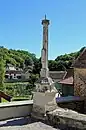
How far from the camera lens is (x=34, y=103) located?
7.39 meters

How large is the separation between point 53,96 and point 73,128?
143cm

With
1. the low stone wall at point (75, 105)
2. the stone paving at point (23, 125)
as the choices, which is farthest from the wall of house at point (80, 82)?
the stone paving at point (23, 125)

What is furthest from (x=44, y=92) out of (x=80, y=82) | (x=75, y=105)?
(x=80, y=82)

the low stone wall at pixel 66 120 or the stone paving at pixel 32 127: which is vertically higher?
the low stone wall at pixel 66 120

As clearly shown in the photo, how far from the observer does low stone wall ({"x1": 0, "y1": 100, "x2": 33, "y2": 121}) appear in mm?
7074

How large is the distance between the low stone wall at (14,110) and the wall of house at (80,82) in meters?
3.54

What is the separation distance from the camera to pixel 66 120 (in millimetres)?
6180

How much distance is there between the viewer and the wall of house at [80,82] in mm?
10417

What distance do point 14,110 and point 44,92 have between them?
1.26 metres

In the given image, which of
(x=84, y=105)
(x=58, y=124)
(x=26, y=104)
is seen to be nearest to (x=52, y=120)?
(x=58, y=124)

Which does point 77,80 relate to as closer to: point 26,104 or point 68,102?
point 68,102

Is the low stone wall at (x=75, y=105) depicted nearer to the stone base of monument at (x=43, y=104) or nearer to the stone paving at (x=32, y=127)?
the stone base of monument at (x=43, y=104)

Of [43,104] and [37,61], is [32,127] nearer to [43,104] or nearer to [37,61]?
[43,104]

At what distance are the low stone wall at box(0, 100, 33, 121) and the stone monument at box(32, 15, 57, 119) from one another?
306 millimetres
